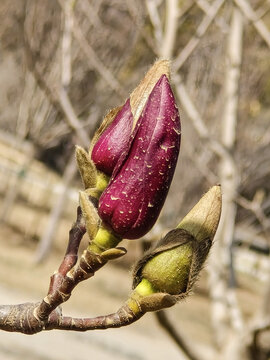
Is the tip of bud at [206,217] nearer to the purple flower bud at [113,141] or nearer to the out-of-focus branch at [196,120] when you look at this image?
the purple flower bud at [113,141]

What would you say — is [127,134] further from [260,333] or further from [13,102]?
[13,102]

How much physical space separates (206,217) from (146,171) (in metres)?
0.13

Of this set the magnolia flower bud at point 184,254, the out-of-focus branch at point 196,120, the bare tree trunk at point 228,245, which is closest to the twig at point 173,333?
the bare tree trunk at point 228,245

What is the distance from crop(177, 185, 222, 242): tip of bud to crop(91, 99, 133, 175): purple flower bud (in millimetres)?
146

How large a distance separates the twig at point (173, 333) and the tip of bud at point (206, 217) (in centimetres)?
184

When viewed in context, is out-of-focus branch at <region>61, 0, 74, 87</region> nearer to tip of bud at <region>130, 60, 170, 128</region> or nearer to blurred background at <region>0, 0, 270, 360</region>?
blurred background at <region>0, 0, 270, 360</region>

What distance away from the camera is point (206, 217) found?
1062mm

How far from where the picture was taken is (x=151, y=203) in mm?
1000

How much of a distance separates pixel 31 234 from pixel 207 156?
24.4ft

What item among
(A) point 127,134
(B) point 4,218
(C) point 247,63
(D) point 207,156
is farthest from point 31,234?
(A) point 127,134

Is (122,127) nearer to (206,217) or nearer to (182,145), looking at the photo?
(206,217)

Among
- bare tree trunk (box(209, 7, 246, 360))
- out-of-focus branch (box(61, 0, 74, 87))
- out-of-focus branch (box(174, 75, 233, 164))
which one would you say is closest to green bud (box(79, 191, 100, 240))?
out-of-focus branch (box(174, 75, 233, 164))

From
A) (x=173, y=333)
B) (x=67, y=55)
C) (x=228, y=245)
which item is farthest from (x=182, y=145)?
(x=173, y=333)

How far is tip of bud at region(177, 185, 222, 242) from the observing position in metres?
1.06
